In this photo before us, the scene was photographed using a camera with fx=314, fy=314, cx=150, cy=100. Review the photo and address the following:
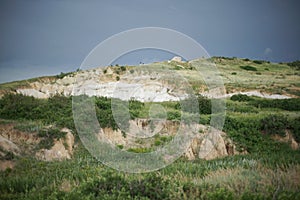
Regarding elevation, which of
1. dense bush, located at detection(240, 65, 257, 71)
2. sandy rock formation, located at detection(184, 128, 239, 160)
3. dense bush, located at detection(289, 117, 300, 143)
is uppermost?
dense bush, located at detection(240, 65, 257, 71)

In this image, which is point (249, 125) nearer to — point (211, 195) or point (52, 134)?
point (52, 134)

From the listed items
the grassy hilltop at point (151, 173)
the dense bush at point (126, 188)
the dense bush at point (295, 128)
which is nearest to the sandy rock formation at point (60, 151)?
the grassy hilltop at point (151, 173)

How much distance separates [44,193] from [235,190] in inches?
190

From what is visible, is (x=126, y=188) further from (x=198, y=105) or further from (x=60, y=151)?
(x=198, y=105)

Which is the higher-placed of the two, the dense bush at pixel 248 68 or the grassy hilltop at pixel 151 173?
the dense bush at pixel 248 68

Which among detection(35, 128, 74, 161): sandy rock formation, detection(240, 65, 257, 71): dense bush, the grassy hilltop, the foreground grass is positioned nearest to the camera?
the foreground grass

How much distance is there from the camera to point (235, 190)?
25.5 feet

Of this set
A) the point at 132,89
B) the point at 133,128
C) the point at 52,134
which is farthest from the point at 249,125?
the point at 132,89

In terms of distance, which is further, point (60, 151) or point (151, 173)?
point (60, 151)

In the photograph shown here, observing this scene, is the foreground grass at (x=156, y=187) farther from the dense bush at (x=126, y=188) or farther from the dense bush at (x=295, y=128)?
the dense bush at (x=295, y=128)

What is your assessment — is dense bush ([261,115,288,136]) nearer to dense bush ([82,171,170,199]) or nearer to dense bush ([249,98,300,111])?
dense bush ([249,98,300,111])

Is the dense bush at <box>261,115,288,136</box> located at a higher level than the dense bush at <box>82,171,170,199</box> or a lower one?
higher

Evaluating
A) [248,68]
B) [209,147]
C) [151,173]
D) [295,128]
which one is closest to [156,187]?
[151,173]

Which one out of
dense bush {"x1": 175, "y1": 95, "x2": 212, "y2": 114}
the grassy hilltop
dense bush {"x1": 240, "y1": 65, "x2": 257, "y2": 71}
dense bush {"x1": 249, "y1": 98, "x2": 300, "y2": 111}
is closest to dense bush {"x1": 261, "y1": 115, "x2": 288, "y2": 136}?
the grassy hilltop
